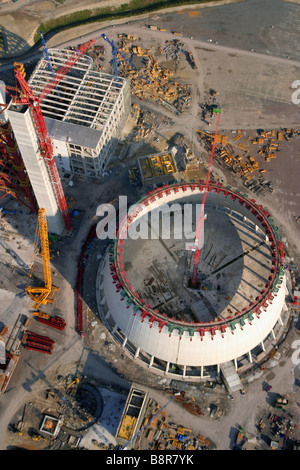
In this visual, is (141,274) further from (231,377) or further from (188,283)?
(231,377)

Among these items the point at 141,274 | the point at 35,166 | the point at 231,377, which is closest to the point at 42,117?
the point at 35,166

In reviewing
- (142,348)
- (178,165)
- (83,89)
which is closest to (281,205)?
(178,165)

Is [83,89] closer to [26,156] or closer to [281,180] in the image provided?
[26,156]

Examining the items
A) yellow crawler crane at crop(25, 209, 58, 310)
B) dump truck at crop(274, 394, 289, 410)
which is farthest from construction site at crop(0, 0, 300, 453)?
yellow crawler crane at crop(25, 209, 58, 310)

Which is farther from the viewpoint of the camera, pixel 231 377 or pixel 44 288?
pixel 44 288

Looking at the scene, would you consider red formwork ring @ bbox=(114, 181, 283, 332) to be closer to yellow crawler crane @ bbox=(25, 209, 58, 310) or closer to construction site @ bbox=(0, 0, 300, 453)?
construction site @ bbox=(0, 0, 300, 453)

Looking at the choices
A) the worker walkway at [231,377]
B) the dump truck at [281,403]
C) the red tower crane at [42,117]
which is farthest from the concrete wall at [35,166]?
the dump truck at [281,403]

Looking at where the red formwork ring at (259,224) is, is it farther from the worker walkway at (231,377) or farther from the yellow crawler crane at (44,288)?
the yellow crawler crane at (44,288)
